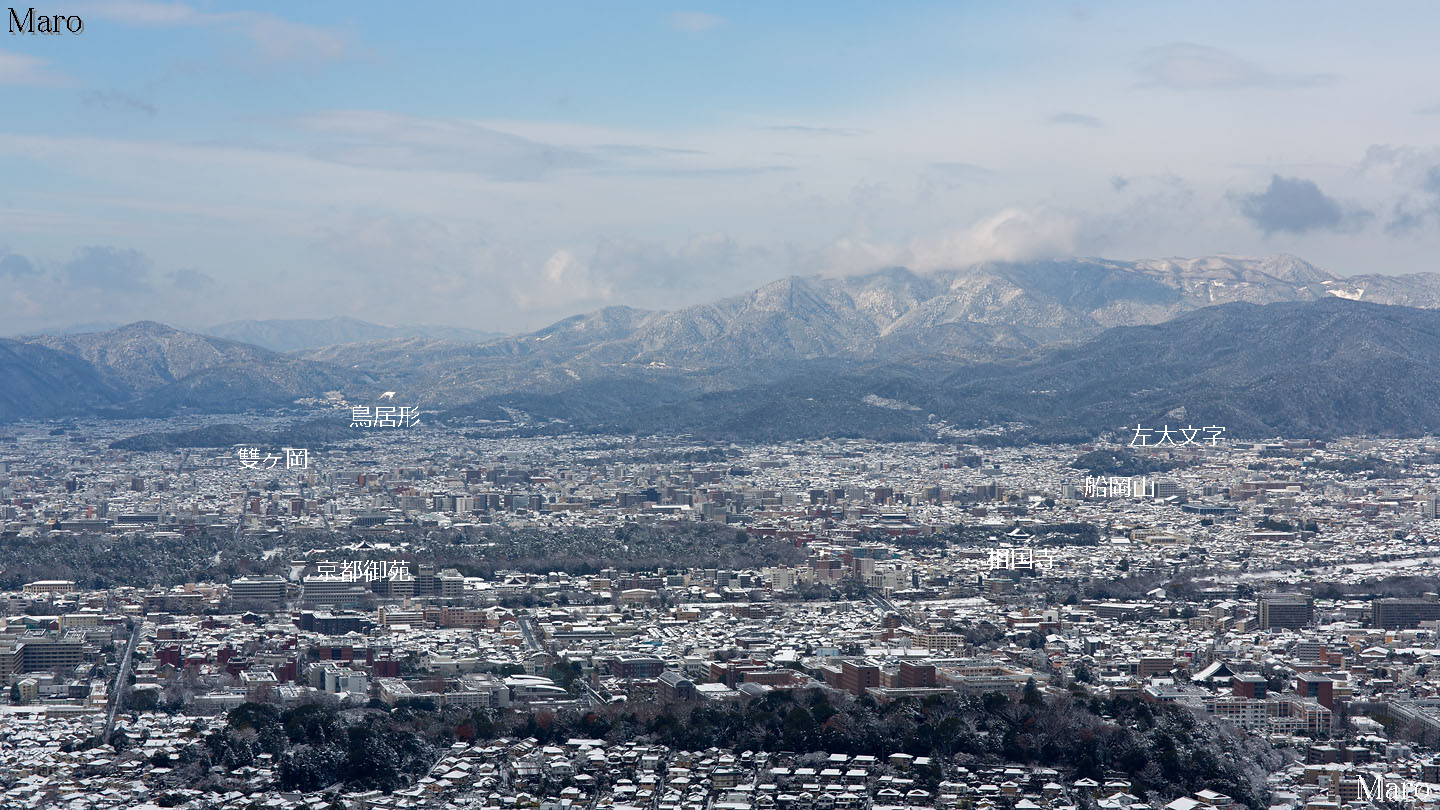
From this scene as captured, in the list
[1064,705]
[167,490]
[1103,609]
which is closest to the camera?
[1064,705]

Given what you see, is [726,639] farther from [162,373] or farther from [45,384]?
[162,373]

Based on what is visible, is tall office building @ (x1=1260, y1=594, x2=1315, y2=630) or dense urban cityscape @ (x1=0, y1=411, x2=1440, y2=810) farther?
tall office building @ (x1=1260, y1=594, x2=1315, y2=630)

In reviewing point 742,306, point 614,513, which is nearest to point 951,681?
point 614,513

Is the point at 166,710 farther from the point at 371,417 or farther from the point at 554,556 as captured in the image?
the point at 371,417

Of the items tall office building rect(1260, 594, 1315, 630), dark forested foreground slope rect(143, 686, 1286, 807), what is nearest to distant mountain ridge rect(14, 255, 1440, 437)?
tall office building rect(1260, 594, 1315, 630)

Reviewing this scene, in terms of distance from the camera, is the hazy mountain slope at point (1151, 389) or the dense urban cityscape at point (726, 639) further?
the hazy mountain slope at point (1151, 389)

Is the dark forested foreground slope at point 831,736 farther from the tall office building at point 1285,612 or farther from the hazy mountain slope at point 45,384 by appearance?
the hazy mountain slope at point 45,384

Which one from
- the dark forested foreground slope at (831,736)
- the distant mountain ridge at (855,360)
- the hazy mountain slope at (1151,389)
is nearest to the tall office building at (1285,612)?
the dark forested foreground slope at (831,736)

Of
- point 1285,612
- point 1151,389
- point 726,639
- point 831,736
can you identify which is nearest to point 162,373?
point 1151,389

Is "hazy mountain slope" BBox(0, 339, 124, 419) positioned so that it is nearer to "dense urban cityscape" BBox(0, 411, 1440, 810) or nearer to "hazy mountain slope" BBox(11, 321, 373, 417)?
"hazy mountain slope" BBox(11, 321, 373, 417)

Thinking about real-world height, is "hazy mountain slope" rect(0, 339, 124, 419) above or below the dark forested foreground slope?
above

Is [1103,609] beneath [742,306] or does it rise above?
beneath
